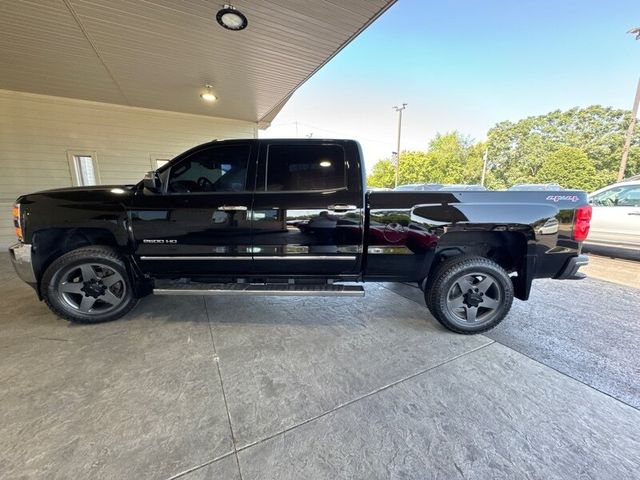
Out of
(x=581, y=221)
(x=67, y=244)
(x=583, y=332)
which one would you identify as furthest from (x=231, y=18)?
(x=583, y=332)

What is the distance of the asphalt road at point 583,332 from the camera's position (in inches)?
83.4

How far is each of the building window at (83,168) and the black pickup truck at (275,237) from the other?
5.16m

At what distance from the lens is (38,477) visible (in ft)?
4.33

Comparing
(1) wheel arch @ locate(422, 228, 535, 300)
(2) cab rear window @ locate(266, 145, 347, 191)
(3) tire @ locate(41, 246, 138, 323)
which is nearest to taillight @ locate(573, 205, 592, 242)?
(1) wheel arch @ locate(422, 228, 535, 300)

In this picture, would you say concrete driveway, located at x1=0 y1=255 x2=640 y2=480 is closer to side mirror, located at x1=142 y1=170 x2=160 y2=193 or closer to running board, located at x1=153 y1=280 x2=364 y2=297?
running board, located at x1=153 y1=280 x2=364 y2=297

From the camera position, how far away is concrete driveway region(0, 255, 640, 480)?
1415mm

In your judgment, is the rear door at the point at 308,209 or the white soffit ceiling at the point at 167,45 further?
the white soffit ceiling at the point at 167,45

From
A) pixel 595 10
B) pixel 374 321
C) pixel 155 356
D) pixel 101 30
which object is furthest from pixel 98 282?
pixel 595 10

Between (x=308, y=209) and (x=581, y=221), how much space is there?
256 cm

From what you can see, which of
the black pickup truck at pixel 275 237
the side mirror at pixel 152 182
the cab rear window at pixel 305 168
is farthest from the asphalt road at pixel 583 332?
the side mirror at pixel 152 182

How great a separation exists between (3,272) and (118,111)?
14.6ft

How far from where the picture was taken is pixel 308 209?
2646mm

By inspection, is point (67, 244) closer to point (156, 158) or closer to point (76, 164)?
point (156, 158)

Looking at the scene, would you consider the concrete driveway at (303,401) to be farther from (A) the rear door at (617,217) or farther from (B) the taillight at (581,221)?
(A) the rear door at (617,217)
